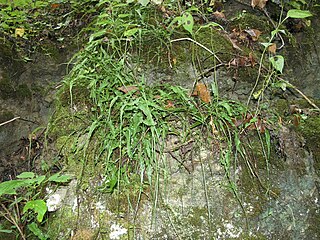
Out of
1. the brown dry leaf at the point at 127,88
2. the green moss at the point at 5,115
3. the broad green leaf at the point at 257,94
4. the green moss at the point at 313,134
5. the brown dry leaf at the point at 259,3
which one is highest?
the brown dry leaf at the point at 259,3

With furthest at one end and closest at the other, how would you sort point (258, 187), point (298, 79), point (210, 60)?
point (298, 79)
point (210, 60)
point (258, 187)

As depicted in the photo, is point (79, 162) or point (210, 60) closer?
point (79, 162)

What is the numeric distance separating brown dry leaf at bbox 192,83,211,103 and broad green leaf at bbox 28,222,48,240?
1.19 m

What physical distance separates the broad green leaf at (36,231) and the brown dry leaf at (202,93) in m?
1.19

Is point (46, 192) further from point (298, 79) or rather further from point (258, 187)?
point (298, 79)

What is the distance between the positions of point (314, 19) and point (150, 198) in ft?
7.30

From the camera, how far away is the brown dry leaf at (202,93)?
6.66ft

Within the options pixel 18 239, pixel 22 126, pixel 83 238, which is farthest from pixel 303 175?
pixel 22 126

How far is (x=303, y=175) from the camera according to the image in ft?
6.42

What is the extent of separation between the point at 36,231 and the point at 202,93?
1238 mm

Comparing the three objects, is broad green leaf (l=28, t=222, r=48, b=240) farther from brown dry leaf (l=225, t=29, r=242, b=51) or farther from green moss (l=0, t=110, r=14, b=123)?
brown dry leaf (l=225, t=29, r=242, b=51)

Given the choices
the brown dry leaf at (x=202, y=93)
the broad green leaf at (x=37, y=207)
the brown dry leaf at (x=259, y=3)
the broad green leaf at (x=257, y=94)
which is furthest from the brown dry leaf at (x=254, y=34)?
the broad green leaf at (x=37, y=207)

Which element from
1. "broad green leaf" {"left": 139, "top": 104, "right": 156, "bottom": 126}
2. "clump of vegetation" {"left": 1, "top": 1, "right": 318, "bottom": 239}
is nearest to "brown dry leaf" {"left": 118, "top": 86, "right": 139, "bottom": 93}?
"clump of vegetation" {"left": 1, "top": 1, "right": 318, "bottom": 239}

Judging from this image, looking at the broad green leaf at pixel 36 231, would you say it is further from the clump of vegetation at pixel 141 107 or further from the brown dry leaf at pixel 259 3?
the brown dry leaf at pixel 259 3
